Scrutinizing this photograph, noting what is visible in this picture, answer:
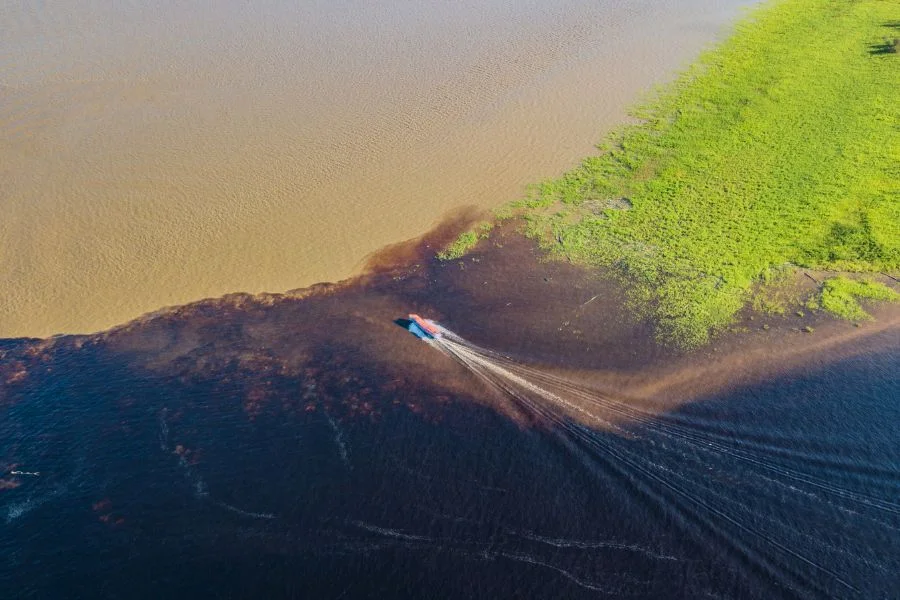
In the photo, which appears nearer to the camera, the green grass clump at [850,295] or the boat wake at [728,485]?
the boat wake at [728,485]

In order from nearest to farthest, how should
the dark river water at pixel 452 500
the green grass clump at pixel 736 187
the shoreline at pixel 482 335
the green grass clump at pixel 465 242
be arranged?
the dark river water at pixel 452 500
the shoreline at pixel 482 335
the green grass clump at pixel 736 187
the green grass clump at pixel 465 242

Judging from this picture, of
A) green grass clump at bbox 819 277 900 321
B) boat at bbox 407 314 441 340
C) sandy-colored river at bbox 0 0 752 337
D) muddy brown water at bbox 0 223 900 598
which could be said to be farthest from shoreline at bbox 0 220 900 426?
sandy-colored river at bbox 0 0 752 337

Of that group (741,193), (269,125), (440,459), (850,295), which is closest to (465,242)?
(440,459)

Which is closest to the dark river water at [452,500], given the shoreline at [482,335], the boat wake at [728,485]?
the boat wake at [728,485]

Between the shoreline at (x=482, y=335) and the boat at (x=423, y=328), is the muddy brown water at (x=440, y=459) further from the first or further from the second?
the boat at (x=423, y=328)

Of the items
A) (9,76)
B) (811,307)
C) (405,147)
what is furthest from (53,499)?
(9,76)

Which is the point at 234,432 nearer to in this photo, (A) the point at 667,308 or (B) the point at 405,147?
(A) the point at 667,308
